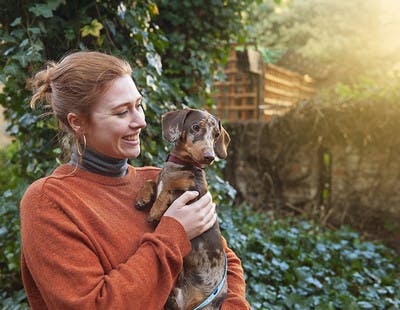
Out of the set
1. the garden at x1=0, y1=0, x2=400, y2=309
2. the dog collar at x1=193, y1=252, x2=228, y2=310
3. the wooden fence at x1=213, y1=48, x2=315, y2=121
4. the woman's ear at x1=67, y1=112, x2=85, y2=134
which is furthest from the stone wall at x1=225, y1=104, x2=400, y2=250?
the woman's ear at x1=67, y1=112, x2=85, y2=134

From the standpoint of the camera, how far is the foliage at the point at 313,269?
4.01 meters

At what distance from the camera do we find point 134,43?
346 centimetres

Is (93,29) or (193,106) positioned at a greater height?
(93,29)

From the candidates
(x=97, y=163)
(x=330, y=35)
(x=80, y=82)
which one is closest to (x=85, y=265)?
(x=97, y=163)

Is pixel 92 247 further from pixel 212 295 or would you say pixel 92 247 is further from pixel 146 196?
pixel 212 295

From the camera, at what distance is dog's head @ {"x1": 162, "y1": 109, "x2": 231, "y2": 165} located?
1.66m

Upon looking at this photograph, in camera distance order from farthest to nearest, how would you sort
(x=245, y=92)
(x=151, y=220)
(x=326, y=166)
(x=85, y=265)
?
(x=245, y=92) → (x=326, y=166) → (x=151, y=220) → (x=85, y=265)

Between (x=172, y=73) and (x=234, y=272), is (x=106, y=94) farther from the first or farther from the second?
(x=172, y=73)

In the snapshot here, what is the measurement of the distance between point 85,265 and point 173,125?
0.62 meters

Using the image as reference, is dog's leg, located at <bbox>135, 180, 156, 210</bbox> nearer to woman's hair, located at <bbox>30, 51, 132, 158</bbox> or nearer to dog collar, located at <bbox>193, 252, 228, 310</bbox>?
woman's hair, located at <bbox>30, 51, 132, 158</bbox>

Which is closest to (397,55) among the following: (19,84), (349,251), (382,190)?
(382,190)

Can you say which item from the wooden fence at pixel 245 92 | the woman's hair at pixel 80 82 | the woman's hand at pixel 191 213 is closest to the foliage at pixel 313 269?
the woman's hand at pixel 191 213

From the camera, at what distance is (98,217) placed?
5.14 ft

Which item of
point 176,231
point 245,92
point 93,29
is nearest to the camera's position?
point 176,231
